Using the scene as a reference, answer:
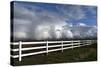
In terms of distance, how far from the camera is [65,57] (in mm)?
3643

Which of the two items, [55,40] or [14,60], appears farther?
[55,40]

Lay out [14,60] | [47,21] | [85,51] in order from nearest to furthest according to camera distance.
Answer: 1. [14,60]
2. [47,21]
3. [85,51]

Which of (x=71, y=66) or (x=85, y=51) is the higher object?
(x=85, y=51)

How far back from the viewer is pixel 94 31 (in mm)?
3824

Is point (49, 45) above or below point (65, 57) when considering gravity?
above

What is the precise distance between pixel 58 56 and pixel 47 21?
686 mm

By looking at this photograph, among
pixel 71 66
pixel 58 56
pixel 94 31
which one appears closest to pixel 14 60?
pixel 58 56

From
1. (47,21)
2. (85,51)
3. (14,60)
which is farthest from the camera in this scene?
(85,51)

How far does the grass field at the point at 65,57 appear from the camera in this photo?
341 cm

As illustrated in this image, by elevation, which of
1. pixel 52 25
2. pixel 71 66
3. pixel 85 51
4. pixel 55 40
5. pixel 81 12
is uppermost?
pixel 81 12

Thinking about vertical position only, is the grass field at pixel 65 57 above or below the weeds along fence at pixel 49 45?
below

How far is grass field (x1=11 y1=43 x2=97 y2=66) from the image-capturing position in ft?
11.2

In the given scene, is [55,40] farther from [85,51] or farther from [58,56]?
[85,51]

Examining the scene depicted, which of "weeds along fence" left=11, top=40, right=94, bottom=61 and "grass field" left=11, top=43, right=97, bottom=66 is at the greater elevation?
"weeds along fence" left=11, top=40, right=94, bottom=61
